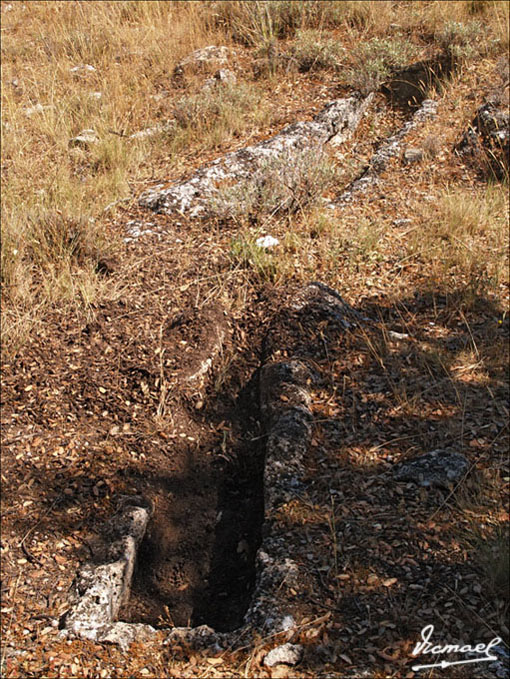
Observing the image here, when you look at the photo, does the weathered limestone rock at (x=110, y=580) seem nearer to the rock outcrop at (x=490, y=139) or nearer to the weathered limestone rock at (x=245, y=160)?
the weathered limestone rock at (x=245, y=160)

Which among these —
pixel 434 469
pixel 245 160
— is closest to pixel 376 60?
pixel 245 160

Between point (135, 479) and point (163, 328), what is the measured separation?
1032 mm

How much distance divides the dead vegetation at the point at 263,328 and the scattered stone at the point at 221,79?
146 mm

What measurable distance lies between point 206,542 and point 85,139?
159 inches

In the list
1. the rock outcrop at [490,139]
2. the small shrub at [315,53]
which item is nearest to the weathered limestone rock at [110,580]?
the rock outcrop at [490,139]

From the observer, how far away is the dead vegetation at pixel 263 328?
2.40 m

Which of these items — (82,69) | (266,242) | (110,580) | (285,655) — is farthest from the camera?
(82,69)

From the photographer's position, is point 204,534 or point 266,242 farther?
point 266,242

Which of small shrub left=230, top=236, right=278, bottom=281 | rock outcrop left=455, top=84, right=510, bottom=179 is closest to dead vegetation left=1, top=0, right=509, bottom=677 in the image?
small shrub left=230, top=236, right=278, bottom=281

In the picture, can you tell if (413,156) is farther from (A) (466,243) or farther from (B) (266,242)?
(B) (266,242)

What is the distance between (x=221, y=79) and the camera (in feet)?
21.5

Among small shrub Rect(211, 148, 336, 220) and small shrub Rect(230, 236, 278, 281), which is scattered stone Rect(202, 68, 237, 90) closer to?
small shrub Rect(211, 148, 336, 220)

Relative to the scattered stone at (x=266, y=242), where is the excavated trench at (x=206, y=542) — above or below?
below

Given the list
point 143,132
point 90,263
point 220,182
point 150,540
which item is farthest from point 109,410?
point 143,132
